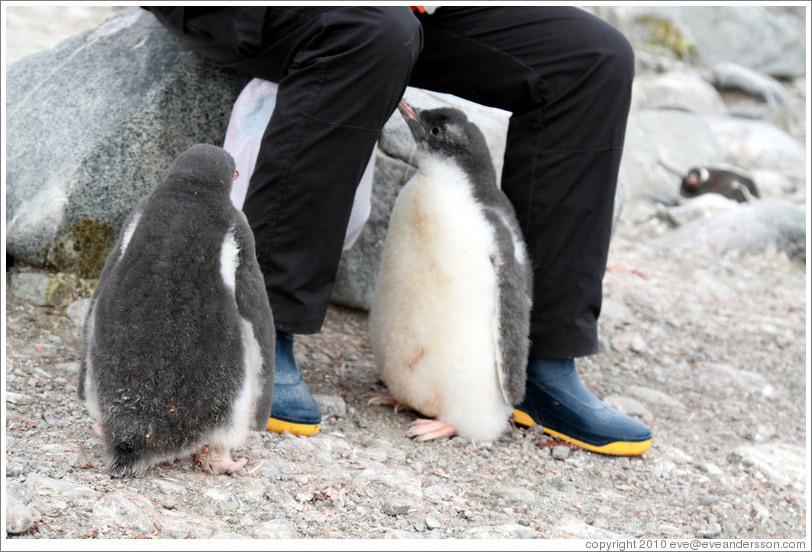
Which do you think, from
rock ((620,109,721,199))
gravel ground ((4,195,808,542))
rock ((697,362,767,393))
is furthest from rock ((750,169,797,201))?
rock ((697,362,767,393))

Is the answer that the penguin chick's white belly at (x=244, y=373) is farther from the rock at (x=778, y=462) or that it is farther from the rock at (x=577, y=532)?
the rock at (x=778, y=462)

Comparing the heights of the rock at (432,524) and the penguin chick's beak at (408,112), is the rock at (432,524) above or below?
below

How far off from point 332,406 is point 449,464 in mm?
393

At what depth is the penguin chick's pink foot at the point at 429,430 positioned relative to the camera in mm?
2490

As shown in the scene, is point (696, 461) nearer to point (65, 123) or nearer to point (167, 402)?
point (167, 402)

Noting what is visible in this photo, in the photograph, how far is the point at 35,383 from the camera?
225 cm

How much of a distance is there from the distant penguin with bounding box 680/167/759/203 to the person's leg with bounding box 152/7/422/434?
A: 494cm

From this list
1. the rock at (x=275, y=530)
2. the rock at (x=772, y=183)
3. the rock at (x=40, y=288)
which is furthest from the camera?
the rock at (x=772, y=183)

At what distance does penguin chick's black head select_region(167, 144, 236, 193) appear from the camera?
6.30 feet

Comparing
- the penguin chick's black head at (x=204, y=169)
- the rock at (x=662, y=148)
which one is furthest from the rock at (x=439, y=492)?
the rock at (x=662, y=148)

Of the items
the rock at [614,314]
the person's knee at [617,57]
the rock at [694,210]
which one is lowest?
the rock at [694,210]

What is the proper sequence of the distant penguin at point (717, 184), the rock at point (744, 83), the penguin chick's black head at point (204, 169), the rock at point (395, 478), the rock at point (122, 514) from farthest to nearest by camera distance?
the rock at point (744, 83) → the distant penguin at point (717, 184) → the rock at point (395, 478) → the penguin chick's black head at point (204, 169) → the rock at point (122, 514)

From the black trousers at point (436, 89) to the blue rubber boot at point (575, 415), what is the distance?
0.08 meters

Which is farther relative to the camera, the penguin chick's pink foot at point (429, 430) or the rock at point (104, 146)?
the rock at point (104, 146)
